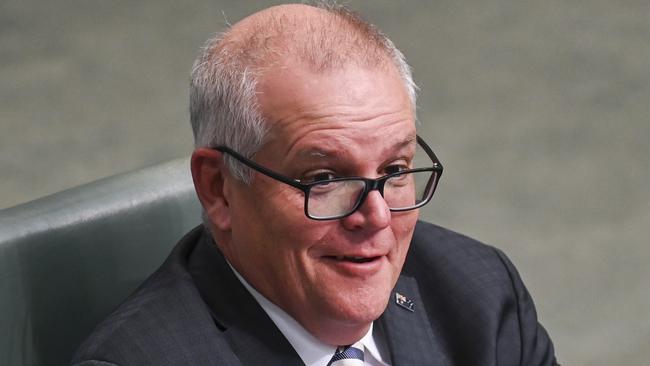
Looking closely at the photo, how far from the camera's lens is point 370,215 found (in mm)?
1984

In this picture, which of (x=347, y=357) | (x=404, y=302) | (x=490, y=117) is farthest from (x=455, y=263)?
(x=490, y=117)

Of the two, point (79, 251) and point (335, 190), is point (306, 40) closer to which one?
point (335, 190)

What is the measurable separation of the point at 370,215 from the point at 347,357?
27 cm

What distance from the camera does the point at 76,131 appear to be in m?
4.39

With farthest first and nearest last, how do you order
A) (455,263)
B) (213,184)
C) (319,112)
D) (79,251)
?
1. (455,263)
2. (79,251)
3. (213,184)
4. (319,112)

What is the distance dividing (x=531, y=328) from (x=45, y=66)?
2699 millimetres

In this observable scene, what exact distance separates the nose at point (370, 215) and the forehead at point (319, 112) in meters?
0.08

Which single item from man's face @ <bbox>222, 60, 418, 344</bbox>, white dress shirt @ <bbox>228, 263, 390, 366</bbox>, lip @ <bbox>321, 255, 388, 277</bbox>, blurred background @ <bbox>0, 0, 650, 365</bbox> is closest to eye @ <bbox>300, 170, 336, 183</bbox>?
man's face @ <bbox>222, 60, 418, 344</bbox>

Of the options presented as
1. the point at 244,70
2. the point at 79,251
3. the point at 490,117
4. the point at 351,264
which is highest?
the point at 244,70

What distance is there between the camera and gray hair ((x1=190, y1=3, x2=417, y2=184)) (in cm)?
199

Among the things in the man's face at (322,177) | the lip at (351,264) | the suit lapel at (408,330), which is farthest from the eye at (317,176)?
the suit lapel at (408,330)

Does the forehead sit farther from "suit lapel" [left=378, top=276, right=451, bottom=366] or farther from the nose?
"suit lapel" [left=378, top=276, right=451, bottom=366]

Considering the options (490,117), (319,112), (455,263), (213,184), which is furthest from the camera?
(490,117)

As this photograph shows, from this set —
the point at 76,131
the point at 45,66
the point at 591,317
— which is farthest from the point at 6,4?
the point at 591,317
